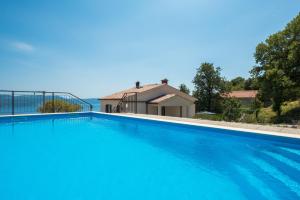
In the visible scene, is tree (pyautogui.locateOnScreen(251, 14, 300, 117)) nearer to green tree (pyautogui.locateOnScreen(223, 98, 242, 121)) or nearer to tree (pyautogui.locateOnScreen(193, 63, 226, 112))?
green tree (pyautogui.locateOnScreen(223, 98, 242, 121))

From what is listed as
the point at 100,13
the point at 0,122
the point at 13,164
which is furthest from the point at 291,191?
the point at 100,13

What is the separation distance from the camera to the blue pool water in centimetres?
343

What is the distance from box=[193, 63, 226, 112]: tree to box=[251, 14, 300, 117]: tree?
869 cm

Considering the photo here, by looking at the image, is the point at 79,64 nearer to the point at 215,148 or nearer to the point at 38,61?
the point at 38,61

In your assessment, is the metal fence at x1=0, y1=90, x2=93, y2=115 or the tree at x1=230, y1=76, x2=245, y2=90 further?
the tree at x1=230, y1=76, x2=245, y2=90

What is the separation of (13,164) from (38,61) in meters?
13.5

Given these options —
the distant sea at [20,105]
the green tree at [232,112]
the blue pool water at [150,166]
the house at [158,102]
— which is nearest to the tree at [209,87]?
the house at [158,102]

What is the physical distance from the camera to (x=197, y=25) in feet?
48.3

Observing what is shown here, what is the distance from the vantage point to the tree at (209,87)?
3625 centimetres

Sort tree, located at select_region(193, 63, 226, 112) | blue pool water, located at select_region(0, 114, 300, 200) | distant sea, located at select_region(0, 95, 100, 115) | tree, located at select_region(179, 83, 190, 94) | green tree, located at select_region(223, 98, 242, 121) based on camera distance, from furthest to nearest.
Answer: tree, located at select_region(179, 83, 190, 94) → tree, located at select_region(193, 63, 226, 112) → green tree, located at select_region(223, 98, 242, 121) → distant sea, located at select_region(0, 95, 100, 115) → blue pool water, located at select_region(0, 114, 300, 200)

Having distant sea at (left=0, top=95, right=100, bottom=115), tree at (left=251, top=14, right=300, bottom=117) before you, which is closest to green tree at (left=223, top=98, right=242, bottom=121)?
tree at (left=251, top=14, right=300, bottom=117)

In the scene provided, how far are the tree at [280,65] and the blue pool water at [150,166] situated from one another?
2096 centimetres

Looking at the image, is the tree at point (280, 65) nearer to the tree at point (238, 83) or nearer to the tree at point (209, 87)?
the tree at point (209, 87)

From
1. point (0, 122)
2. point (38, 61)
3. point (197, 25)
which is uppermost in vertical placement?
point (197, 25)
